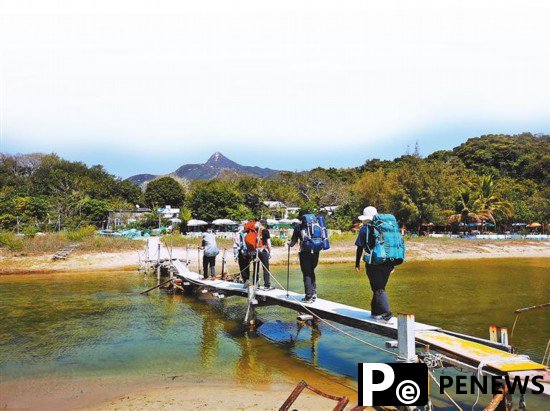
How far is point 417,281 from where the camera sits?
22719 mm

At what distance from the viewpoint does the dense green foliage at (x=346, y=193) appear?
53.7 meters

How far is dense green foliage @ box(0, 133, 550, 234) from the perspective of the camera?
5372 cm

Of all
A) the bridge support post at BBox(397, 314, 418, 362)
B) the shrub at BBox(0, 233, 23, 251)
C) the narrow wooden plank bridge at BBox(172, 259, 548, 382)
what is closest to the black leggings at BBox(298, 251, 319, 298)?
the narrow wooden plank bridge at BBox(172, 259, 548, 382)

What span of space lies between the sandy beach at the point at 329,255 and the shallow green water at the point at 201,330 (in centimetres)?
745

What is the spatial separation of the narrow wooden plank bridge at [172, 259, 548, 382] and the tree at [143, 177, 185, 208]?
67.7 meters

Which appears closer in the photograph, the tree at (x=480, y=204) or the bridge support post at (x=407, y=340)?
the bridge support post at (x=407, y=340)

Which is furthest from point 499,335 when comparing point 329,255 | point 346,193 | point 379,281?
point 346,193

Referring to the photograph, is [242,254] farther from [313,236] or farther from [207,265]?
[207,265]

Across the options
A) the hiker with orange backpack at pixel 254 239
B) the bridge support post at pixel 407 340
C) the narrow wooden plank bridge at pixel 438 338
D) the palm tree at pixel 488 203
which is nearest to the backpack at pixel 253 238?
the hiker with orange backpack at pixel 254 239

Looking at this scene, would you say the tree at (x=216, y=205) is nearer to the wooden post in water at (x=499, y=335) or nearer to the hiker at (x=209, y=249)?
the hiker at (x=209, y=249)

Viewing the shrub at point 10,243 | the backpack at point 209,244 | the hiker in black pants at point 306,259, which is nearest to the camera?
the hiker in black pants at point 306,259

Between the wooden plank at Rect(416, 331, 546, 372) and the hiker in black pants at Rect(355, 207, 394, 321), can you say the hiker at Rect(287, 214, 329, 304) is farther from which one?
the wooden plank at Rect(416, 331, 546, 372)

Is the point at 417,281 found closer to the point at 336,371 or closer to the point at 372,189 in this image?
the point at 336,371

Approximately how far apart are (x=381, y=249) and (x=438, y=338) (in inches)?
66.2
